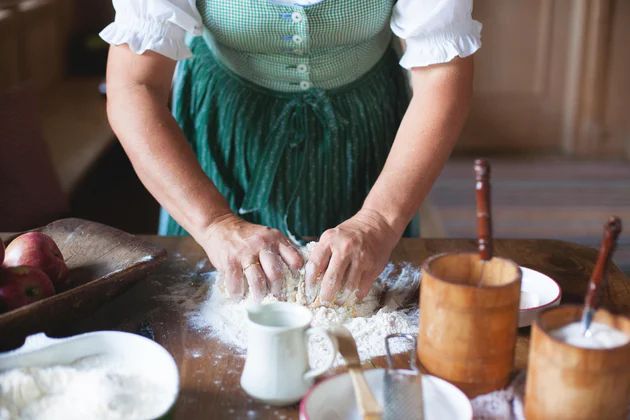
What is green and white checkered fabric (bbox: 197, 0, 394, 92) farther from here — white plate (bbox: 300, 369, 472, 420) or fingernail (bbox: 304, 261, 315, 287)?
white plate (bbox: 300, 369, 472, 420)

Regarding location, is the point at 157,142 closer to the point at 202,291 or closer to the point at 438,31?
the point at 202,291

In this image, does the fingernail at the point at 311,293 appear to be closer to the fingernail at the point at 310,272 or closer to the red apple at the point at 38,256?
the fingernail at the point at 310,272

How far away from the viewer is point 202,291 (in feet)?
3.83

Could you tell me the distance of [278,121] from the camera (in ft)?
4.88

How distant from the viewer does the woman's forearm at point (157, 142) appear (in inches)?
47.1

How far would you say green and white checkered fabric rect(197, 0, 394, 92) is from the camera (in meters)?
1.30

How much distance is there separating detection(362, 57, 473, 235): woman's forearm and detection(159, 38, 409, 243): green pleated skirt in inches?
8.7

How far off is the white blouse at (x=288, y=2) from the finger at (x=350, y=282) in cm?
43

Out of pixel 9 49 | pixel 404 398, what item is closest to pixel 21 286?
pixel 404 398

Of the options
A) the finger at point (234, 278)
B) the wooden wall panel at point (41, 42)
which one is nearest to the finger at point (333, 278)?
the finger at point (234, 278)

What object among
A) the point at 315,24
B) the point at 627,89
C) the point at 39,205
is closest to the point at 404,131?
the point at 315,24

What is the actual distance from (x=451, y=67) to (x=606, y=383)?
0.73 metres

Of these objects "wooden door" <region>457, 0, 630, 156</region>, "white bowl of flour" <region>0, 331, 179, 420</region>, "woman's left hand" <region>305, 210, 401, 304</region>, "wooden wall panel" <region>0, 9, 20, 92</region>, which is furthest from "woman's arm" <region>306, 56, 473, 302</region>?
"wooden door" <region>457, 0, 630, 156</region>

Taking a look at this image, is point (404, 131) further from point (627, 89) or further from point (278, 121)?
point (627, 89)
